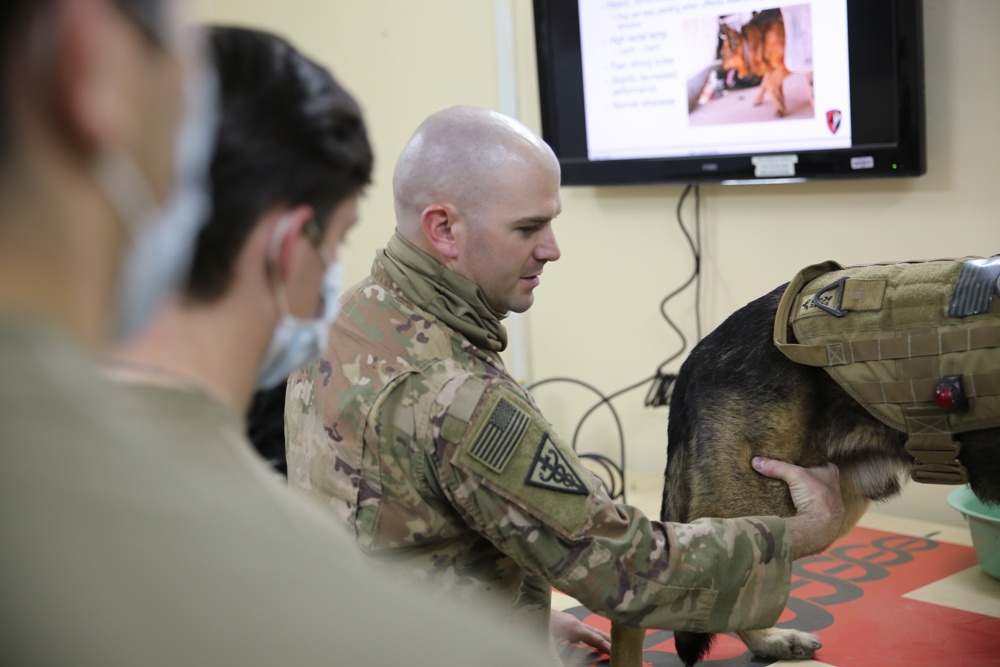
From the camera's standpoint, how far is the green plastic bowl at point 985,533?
2496mm

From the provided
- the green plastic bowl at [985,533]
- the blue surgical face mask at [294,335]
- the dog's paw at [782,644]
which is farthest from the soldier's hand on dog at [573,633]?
the blue surgical face mask at [294,335]

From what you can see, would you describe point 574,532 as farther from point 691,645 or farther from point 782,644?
point 782,644

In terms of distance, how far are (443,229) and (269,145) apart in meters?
0.99

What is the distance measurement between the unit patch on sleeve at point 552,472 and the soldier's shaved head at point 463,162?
1.48 ft

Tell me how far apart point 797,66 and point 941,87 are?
17.1 inches

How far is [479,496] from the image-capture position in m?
1.46

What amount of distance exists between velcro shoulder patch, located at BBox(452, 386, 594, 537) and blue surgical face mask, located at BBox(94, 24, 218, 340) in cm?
90

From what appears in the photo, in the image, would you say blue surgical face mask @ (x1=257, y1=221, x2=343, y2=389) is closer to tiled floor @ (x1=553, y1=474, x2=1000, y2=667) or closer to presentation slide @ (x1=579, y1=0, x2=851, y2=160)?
tiled floor @ (x1=553, y1=474, x2=1000, y2=667)

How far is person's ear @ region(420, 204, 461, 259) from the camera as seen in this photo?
170 centimetres

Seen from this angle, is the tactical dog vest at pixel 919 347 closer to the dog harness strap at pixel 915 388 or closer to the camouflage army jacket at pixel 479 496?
the dog harness strap at pixel 915 388

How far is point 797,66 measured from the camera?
3.10m

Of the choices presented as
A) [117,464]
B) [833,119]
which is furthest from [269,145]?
[833,119]

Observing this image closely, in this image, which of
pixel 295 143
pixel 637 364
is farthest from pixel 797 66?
pixel 295 143

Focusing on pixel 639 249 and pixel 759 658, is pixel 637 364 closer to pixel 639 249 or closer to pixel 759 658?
pixel 639 249
